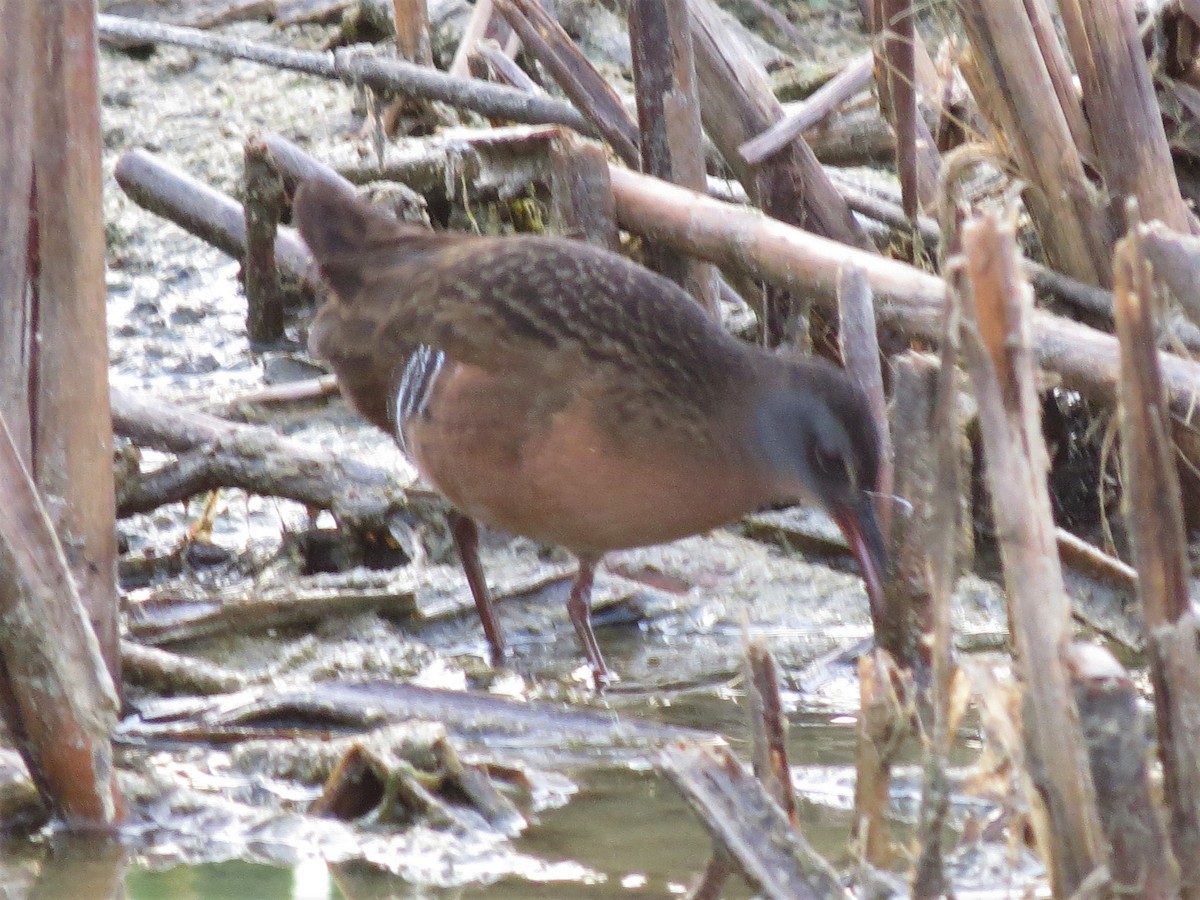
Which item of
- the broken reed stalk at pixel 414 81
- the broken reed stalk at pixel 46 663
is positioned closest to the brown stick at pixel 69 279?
the broken reed stalk at pixel 46 663

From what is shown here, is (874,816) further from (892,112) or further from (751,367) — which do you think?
(892,112)

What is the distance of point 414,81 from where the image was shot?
6277 millimetres

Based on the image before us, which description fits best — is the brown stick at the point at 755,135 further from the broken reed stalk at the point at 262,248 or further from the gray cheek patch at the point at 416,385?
the broken reed stalk at the point at 262,248

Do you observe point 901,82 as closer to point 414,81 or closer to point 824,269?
point 824,269

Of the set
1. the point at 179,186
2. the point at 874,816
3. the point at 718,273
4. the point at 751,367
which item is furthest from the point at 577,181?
the point at 874,816

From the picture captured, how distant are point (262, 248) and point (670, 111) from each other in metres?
1.75

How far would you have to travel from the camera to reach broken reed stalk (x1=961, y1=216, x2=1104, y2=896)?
82.8 inches

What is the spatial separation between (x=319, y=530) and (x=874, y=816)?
2.78m

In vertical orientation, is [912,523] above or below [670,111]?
below

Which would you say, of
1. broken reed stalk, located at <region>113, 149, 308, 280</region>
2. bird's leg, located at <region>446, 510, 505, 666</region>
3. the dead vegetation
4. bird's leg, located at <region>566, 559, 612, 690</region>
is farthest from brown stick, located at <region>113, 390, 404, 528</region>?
broken reed stalk, located at <region>113, 149, 308, 280</region>

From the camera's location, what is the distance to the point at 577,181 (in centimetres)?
518

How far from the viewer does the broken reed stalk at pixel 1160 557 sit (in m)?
2.10

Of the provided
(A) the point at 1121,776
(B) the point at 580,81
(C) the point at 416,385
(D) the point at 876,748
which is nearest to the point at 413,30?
(B) the point at 580,81

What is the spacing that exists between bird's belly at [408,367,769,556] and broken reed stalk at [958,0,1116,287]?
1094 millimetres
